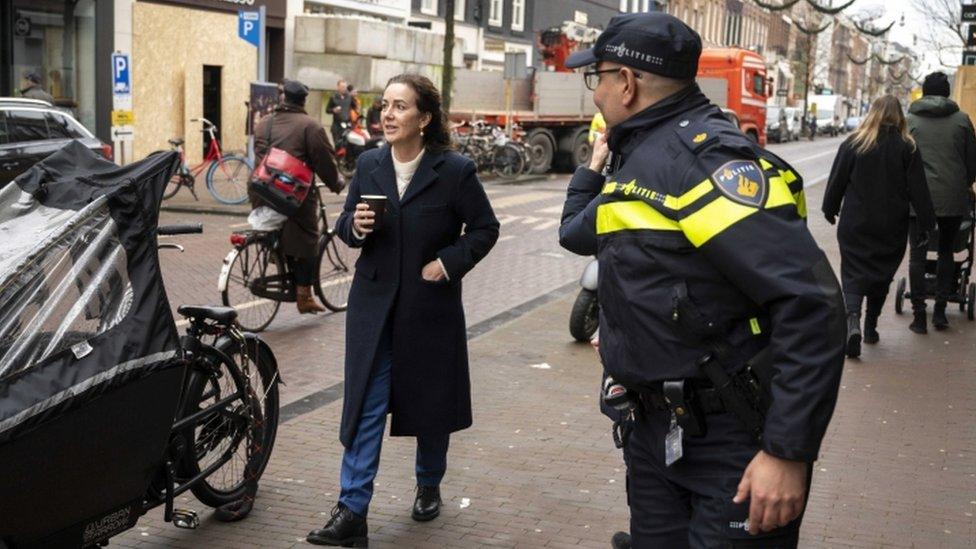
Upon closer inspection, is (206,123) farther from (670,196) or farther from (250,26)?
(670,196)

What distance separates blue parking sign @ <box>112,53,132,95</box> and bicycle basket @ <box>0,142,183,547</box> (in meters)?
14.0

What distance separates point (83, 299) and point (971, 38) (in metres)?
17.2

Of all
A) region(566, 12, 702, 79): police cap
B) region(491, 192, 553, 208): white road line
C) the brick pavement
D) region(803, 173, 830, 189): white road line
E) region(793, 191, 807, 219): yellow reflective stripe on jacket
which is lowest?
region(803, 173, 830, 189): white road line

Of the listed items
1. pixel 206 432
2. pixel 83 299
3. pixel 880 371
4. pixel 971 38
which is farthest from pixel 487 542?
pixel 971 38

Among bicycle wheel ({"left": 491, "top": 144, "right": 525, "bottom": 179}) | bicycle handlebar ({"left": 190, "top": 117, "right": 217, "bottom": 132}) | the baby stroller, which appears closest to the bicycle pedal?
the baby stroller

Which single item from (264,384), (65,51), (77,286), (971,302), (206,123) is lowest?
(971,302)

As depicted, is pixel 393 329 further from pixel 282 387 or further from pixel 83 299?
pixel 282 387

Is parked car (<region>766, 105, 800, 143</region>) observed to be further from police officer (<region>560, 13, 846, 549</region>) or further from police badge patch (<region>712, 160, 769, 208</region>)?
police badge patch (<region>712, 160, 769, 208</region>)

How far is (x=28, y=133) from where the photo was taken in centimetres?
1413

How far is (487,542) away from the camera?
4863mm

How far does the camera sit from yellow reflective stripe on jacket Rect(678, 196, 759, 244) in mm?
2750

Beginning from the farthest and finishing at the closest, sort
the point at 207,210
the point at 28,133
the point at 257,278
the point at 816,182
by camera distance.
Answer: the point at 816,182
the point at 207,210
the point at 28,133
the point at 257,278

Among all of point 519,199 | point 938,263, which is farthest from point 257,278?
point 519,199

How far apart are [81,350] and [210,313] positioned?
99 cm
